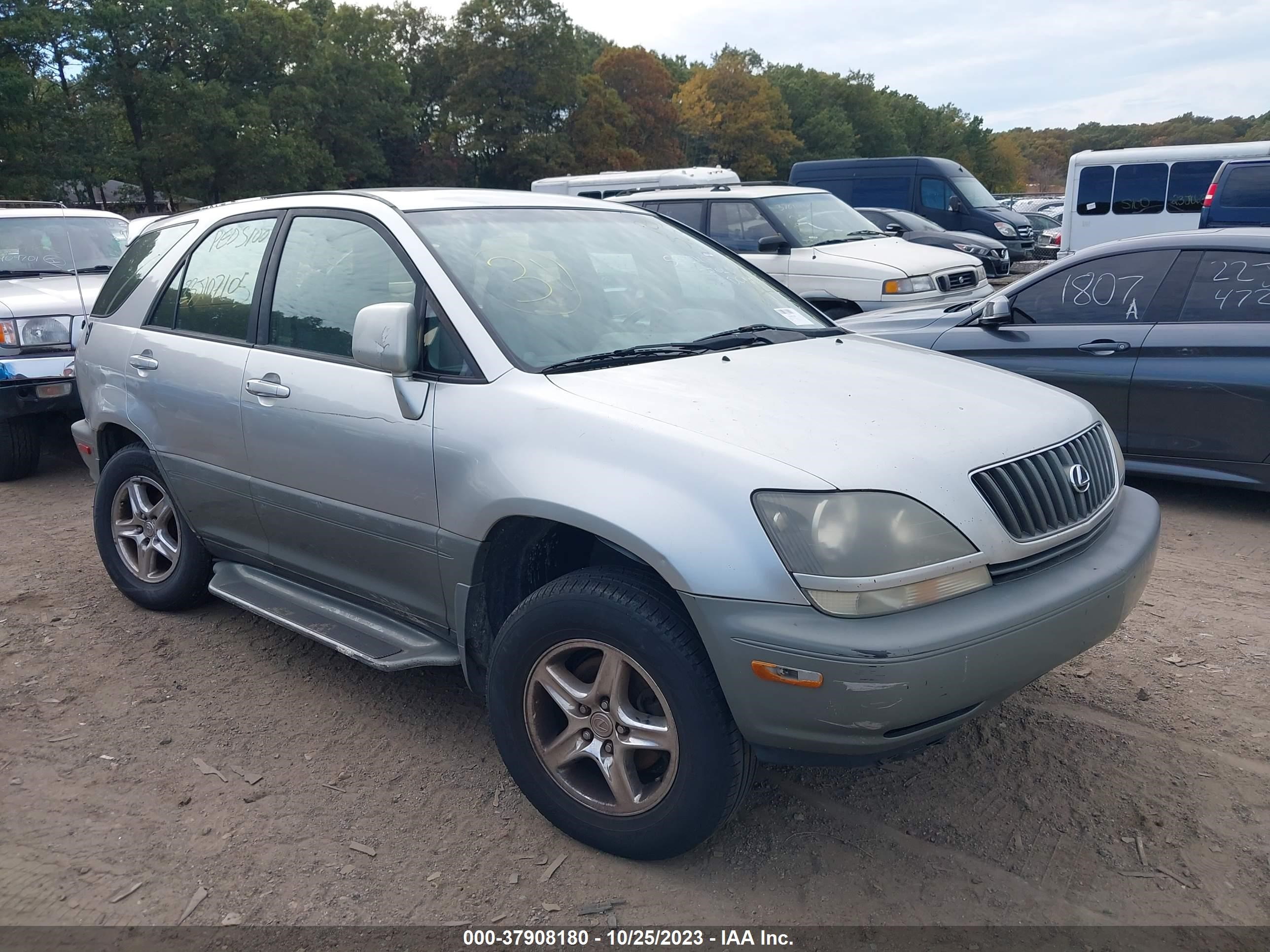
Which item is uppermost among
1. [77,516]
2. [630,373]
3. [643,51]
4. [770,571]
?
[643,51]

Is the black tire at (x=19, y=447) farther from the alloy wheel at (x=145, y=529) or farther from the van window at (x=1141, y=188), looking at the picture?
the van window at (x=1141, y=188)

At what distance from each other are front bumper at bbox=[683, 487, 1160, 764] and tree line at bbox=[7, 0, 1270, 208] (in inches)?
1249

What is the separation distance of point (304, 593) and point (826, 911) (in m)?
2.21

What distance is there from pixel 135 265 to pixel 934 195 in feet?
61.9

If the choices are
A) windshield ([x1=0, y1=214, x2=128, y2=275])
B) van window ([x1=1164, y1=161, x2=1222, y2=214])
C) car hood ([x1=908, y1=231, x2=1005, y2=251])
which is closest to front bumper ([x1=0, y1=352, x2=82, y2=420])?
windshield ([x1=0, y1=214, x2=128, y2=275])

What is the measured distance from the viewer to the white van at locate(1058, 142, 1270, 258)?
1725 cm


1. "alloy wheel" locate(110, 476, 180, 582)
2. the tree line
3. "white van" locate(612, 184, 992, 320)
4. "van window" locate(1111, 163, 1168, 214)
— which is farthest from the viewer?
the tree line

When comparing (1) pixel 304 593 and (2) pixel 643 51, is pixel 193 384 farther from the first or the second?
(2) pixel 643 51

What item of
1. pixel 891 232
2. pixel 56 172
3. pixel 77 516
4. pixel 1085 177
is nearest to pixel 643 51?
pixel 56 172

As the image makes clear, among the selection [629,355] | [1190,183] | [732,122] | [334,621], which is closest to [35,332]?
[334,621]

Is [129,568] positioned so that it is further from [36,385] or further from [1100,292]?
[1100,292]

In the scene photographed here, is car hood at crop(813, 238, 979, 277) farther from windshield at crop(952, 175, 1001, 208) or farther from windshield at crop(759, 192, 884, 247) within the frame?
windshield at crop(952, 175, 1001, 208)

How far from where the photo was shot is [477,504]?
290 cm

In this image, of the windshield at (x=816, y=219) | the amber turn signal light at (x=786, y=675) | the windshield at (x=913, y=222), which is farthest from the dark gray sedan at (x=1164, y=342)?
the windshield at (x=913, y=222)
